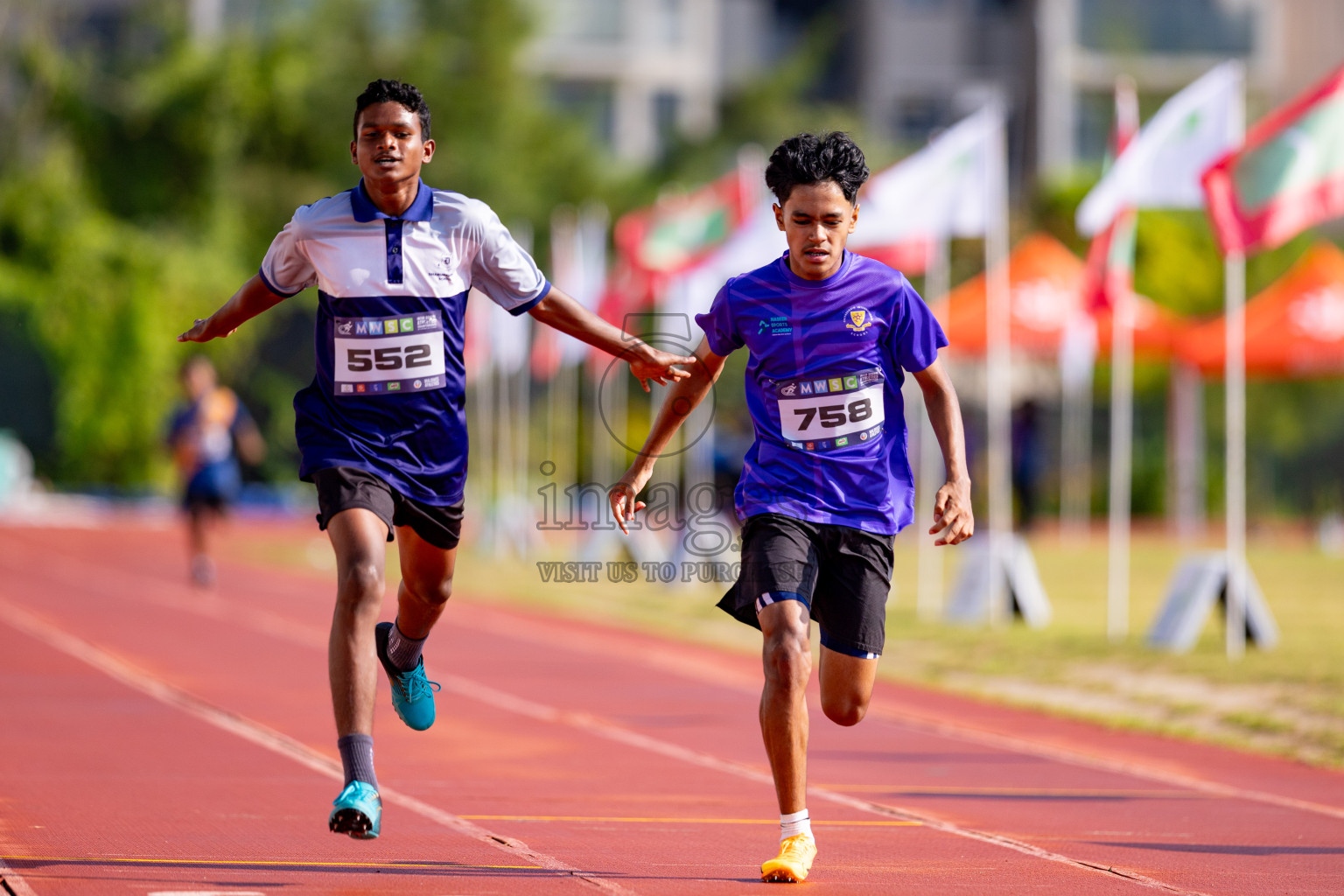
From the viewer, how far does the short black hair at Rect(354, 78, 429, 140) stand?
605cm

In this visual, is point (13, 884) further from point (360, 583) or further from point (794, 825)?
point (794, 825)

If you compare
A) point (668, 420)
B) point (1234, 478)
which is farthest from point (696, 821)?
point (1234, 478)

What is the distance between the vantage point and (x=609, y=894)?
543 centimetres

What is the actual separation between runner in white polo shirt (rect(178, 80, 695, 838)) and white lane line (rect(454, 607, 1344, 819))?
141 inches

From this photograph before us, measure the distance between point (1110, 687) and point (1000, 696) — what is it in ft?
2.39

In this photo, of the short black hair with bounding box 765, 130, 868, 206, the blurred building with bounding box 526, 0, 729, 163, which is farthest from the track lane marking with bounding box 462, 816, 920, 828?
the blurred building with bounding box 526, 0, 729, 163

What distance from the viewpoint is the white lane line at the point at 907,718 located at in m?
8.34

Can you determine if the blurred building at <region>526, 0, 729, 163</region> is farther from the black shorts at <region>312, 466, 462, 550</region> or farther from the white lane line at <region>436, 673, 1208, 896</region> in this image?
the black shorts at <region>312, 466, 462, 550</region>

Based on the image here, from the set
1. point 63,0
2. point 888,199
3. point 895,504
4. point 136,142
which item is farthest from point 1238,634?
point 63,0

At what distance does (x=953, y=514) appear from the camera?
5836 millimetres

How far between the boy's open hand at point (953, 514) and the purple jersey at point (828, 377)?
225mm

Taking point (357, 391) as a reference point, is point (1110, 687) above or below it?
below

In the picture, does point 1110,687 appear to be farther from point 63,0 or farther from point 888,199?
point 63,0

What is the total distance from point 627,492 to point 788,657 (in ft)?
2.65
